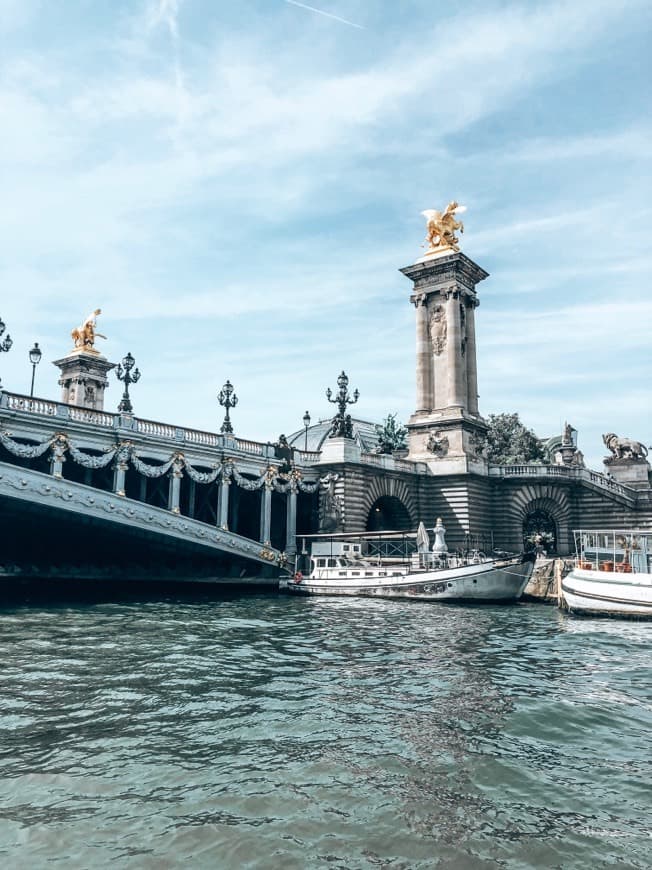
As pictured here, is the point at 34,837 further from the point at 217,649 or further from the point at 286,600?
the point at 286,600

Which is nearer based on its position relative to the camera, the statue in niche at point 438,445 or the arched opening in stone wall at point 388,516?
the arched opening in stone wall at point 388,516

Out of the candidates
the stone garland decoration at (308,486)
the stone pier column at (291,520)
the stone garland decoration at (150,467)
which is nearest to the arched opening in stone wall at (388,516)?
the stone garland decoration at (308,486)

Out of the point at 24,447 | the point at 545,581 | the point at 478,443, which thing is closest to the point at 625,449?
the point at 478,443

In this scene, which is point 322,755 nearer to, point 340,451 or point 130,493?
point 130,493

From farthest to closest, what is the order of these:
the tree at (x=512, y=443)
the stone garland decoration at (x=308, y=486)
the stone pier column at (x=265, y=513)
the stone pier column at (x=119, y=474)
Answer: the tree at (x=512, y=443) → the stone garland decoration at (x=308, y=486) → the stone pier column at (x=265, y=513) → the stone pier column at (x=119, y=474)

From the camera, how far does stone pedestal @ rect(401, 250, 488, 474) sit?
181 ft

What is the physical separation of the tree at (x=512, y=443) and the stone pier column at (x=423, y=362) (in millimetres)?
21580

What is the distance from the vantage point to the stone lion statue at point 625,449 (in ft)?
191

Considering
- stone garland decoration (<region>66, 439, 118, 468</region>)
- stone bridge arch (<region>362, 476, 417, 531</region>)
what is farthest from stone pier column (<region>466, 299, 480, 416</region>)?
stone garland decoration (<region>66, 439, 118, 468</region>)

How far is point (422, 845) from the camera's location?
Answer: 309 inches

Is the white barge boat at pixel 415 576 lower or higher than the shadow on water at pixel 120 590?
higher

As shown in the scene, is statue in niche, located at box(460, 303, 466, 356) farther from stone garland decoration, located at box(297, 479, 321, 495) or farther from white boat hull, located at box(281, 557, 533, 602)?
white boat hull, located at box(281, 557, 533, 602)

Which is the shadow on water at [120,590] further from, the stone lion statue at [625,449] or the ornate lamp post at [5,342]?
the stone lion statue at [625,449]

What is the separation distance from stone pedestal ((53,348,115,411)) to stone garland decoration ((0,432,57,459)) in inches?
1428
